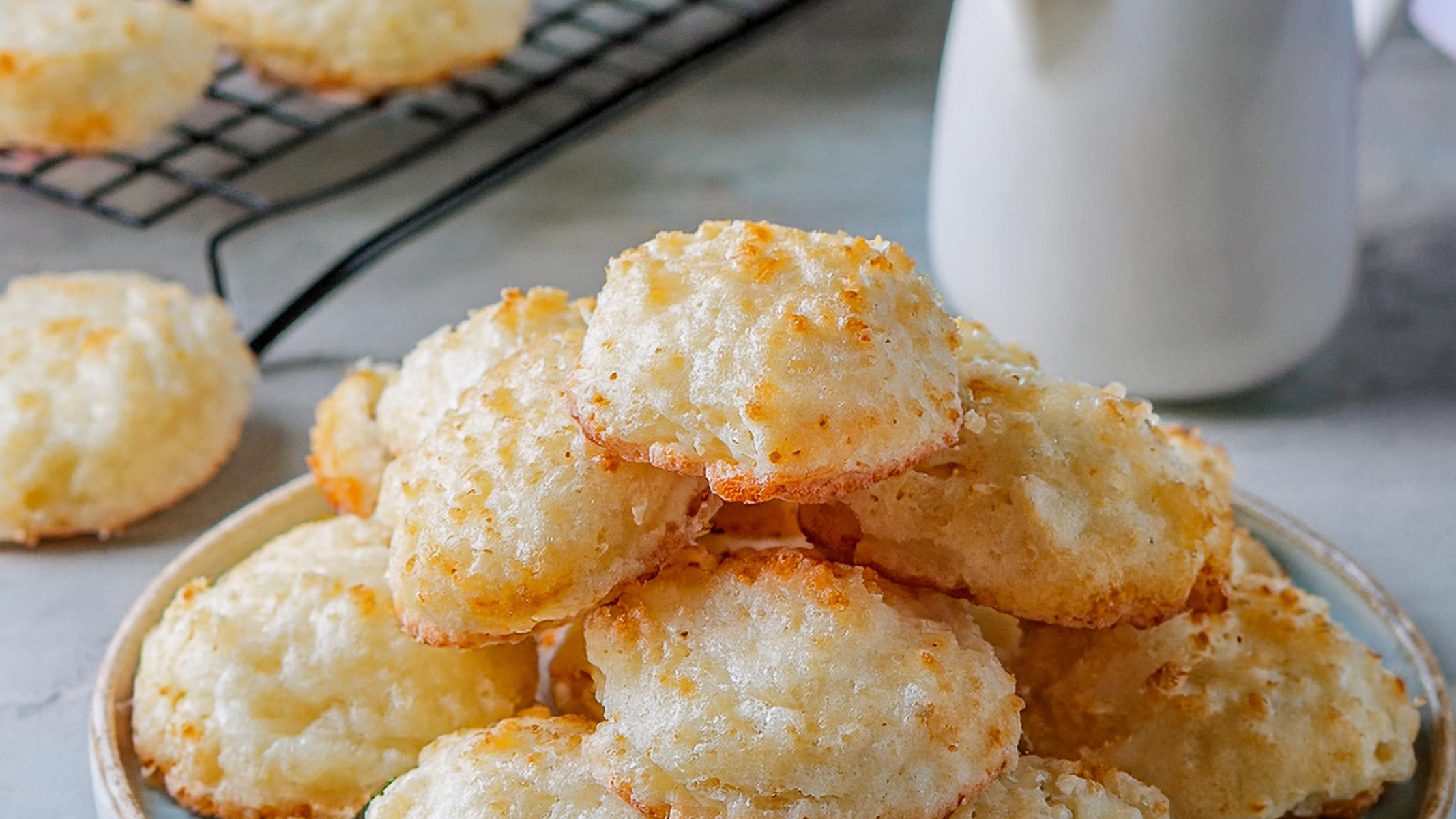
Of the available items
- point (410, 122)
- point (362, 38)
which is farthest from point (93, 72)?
point (410, 122)

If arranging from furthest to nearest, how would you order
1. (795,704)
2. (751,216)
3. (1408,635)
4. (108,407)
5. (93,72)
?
(751,216)
(93,72)
(108,407)
(1408,635)
(795,704)

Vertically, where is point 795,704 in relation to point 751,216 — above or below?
above

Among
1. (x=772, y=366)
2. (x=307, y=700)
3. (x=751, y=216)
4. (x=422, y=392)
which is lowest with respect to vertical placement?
(x=751, y=216)

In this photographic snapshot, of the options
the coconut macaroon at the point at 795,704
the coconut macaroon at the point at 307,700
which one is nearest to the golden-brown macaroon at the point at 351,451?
the coconut macaroon at the point at 307,700

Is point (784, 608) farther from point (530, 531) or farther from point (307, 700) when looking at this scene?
point (307, 700)

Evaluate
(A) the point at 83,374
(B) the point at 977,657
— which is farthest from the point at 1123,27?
(A) the point at 83,374

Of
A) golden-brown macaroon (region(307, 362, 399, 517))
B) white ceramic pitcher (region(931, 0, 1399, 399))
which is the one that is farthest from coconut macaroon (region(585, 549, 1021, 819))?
white ceramic pitcher (region(931, 0, 1399, 399))

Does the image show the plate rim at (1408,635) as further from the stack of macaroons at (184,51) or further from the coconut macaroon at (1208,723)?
the stack of macaroons at (184,51)
